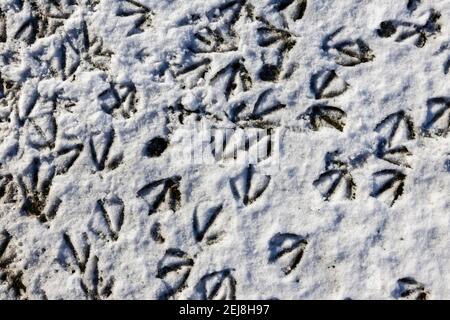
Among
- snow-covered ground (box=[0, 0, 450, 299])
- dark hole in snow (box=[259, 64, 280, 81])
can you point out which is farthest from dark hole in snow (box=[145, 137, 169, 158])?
dark hole in snow (box=[259, 64, 280, 81])

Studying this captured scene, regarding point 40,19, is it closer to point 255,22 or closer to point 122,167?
point 122,167

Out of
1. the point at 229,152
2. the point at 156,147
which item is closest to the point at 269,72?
the point at 229,152

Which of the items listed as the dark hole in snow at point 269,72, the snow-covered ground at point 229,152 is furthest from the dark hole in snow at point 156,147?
the dark hole in snow at point 269,72

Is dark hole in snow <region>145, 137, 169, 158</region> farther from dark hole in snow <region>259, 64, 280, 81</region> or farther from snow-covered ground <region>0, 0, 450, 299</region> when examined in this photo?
dark hole in snow <region>259, 64, 280, 81</region>

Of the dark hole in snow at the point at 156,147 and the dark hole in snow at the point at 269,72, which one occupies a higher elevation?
the dark hole in snow at the point at 269,72

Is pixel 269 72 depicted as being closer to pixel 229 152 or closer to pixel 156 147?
pixel 229 152

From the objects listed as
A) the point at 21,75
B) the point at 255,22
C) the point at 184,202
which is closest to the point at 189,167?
the point at 184,202

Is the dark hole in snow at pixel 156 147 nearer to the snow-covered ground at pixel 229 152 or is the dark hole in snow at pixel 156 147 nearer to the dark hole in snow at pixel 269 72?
the snow-covered ground at pixel 229 152
